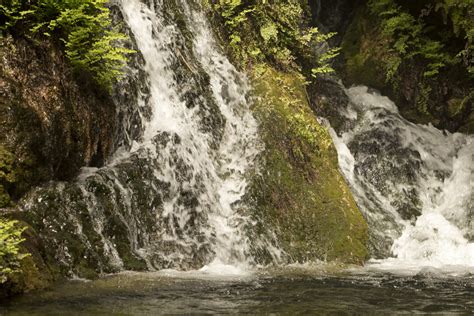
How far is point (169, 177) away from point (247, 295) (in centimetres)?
423

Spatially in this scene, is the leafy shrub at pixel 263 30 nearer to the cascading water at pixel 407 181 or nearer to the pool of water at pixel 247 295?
the cascading water at pixel 407 181

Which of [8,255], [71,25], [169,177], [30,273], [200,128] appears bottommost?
[30,273]

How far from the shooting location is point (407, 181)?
52.0ft

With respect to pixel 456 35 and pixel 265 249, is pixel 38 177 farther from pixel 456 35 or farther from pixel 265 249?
pixel 456 35

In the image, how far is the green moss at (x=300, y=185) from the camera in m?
11.2

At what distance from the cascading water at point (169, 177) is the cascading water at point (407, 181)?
4123 mm

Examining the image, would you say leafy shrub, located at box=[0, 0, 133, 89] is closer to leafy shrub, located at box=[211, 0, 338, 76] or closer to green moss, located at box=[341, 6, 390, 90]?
leafy shrub, located at box=[211, 0, 338, 76]

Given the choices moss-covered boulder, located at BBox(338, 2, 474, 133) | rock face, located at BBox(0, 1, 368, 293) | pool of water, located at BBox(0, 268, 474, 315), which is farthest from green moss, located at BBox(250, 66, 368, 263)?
moss-covered boulder, located at BBox(338, 2, 474, 133)

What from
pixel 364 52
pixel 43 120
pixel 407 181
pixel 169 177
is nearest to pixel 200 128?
pixel 169 177

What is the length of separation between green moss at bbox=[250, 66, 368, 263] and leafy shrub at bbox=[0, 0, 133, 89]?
460cm

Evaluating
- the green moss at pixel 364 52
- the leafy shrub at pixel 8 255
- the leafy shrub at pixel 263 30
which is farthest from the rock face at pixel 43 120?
the green moss at pixel 364 52

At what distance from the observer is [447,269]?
1036 cm

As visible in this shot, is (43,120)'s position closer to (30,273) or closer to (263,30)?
(30,273)

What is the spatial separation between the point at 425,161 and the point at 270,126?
6765 millimetres
